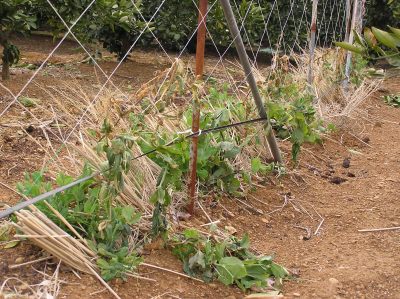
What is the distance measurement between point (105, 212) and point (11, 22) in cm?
305

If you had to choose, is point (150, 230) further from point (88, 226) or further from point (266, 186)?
point (266, 186)

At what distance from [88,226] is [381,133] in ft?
12.6

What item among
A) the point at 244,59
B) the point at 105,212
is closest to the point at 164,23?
the point at 244,59

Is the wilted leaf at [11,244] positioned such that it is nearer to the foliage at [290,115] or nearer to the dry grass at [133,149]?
the dry grass at [133,149]

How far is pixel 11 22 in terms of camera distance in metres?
4.95

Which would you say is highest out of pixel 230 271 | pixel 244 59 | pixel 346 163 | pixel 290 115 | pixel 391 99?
pixel 244 59

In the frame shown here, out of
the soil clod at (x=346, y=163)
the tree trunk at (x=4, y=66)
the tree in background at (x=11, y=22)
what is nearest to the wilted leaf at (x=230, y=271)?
the soil clod at (x=346, y=163)

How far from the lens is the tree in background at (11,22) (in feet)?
15.7

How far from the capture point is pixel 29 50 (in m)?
8.73

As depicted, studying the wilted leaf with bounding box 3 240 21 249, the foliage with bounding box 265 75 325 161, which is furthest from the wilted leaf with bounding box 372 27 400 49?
the foliage with bounding box 265 75 325 161

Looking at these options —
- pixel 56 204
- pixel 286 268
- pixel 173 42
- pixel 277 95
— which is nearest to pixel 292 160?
pixel 277 95

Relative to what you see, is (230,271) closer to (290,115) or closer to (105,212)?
(105,212)

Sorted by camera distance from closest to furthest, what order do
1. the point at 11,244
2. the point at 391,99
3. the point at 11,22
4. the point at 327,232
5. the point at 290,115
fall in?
the point at 11,244 → the point at 327,232 → the point at 290,115 → the point at 11,22 → the point at 391,99

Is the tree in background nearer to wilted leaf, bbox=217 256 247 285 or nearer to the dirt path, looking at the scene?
the dirt path
